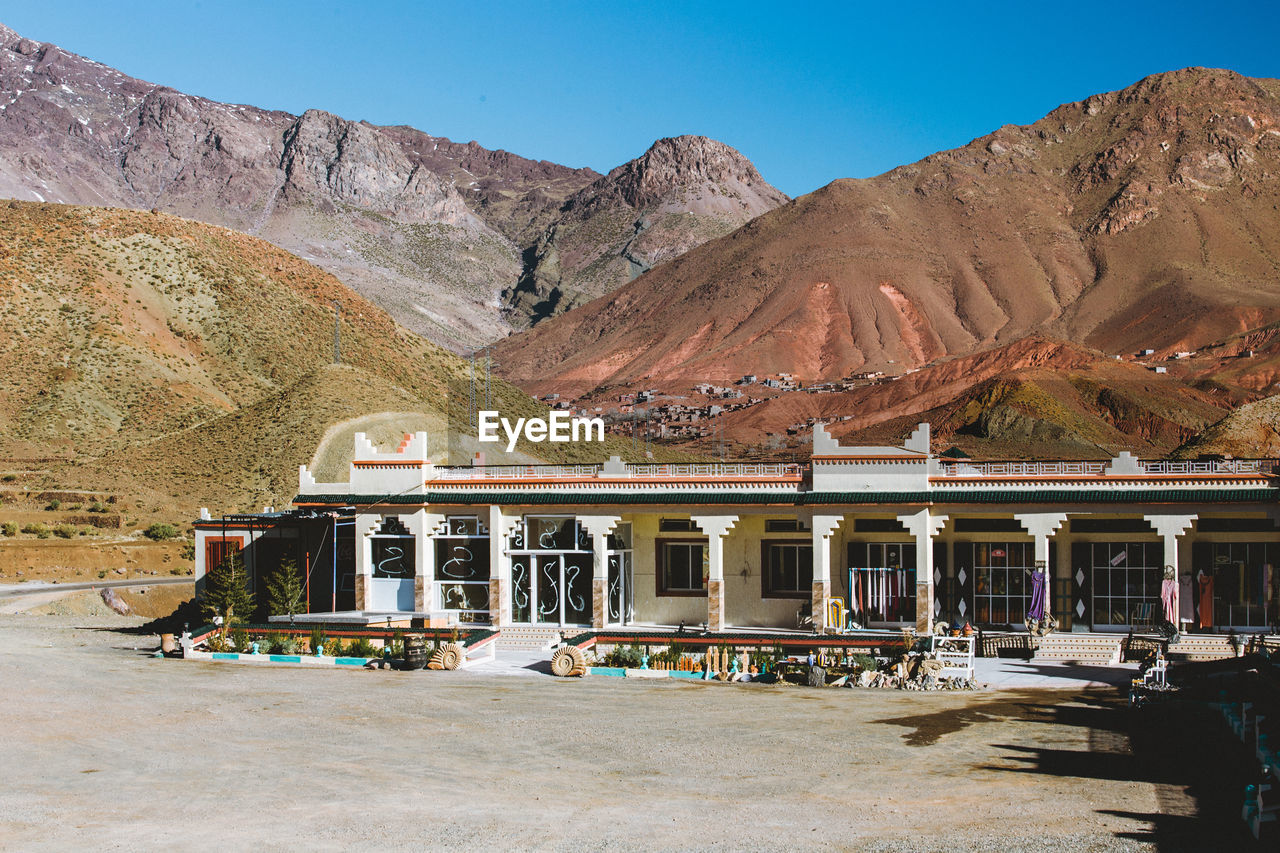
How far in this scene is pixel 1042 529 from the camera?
117 ft

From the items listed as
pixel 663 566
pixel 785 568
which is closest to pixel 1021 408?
pixel 785 568

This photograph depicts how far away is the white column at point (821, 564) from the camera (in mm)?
36281

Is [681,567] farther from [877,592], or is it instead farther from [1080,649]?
[1080,649]

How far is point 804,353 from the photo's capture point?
16775 centimetres

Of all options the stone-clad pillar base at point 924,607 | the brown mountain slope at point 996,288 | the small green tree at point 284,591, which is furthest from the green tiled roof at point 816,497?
the brown mountain slope at point 996,288

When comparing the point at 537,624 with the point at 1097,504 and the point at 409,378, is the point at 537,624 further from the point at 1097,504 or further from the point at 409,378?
the point at 409,378

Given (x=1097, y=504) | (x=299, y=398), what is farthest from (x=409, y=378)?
(x=1097, y=504)

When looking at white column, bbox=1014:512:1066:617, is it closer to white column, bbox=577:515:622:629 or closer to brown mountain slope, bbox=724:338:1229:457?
white column, bbox=577:515:622:629

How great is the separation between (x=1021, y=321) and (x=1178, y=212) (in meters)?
31.8

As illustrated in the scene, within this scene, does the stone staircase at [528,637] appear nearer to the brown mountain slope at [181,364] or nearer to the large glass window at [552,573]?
the large glass window at [552,573]

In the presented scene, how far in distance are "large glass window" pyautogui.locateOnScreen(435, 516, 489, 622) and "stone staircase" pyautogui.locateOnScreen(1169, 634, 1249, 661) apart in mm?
19309

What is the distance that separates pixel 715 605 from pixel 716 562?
121 centimetres

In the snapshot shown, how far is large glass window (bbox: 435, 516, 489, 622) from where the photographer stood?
40344mm

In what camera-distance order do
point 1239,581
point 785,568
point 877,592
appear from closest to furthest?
point 1239,581
point 877,592
point 785,568
